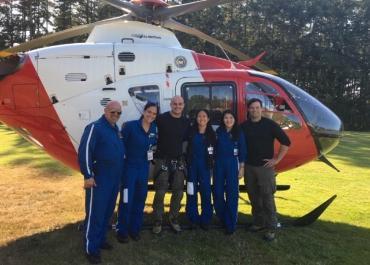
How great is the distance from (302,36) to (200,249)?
132 feet

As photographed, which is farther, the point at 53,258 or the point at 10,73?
the point at 10,73

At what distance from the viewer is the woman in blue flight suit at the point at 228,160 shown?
6.18 meters

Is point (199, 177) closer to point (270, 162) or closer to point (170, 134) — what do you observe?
point (170, 134)

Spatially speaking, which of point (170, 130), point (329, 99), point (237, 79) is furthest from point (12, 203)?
point (329, 99)

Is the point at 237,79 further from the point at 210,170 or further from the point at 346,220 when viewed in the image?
the point at 346,220

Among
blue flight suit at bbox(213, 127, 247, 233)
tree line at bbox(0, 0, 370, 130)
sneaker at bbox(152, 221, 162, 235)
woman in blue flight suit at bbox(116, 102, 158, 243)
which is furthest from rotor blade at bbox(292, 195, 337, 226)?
tree line at bbox(0, 0, 370, 130)

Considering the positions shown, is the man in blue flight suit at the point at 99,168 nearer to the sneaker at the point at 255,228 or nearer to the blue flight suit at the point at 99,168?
the blue flight suit at the point at 99,168

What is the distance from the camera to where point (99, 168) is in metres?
5.27

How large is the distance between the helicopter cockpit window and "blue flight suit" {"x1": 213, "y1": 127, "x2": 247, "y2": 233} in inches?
51.5

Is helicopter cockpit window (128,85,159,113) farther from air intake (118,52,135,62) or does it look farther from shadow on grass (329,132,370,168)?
shadow on grass (329,132,370,168)

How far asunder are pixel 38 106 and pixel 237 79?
3.20m

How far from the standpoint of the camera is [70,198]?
30.2ft

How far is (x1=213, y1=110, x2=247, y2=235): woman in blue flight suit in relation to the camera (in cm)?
618

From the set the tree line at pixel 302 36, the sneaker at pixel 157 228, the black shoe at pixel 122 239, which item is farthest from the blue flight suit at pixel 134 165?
the tree line at pixel 302 36
